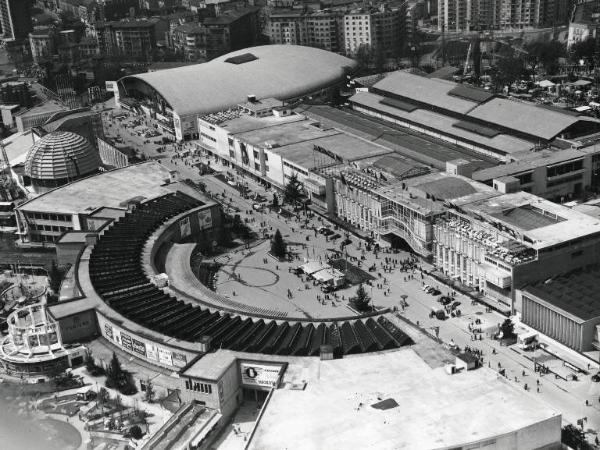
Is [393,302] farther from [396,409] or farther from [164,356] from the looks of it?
[396,409]

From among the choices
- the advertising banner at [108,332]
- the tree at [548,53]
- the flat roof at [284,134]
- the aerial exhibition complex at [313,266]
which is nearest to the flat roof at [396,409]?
the aerial exhibition complex at [313,266]

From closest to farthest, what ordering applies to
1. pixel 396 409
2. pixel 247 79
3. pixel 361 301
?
pixel 396 409 < pixel 361 301 < pixel 247 79

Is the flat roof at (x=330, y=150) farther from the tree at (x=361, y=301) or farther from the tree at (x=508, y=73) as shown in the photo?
the tree at (x=508, y=73)

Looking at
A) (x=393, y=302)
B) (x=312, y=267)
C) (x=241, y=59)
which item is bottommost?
(x=393, y=302)

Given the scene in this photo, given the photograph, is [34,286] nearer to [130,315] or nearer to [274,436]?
[130,315]

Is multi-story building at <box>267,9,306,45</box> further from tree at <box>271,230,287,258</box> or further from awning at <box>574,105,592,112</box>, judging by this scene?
tree at <box>271,230,287,258</box>

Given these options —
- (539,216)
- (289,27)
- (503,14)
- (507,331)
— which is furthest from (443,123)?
(503,14)

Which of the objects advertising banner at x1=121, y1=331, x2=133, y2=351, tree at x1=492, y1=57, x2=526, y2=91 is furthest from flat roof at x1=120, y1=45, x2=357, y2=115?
advertising banner at x1=121, y1=331, x2=133, y2=351
